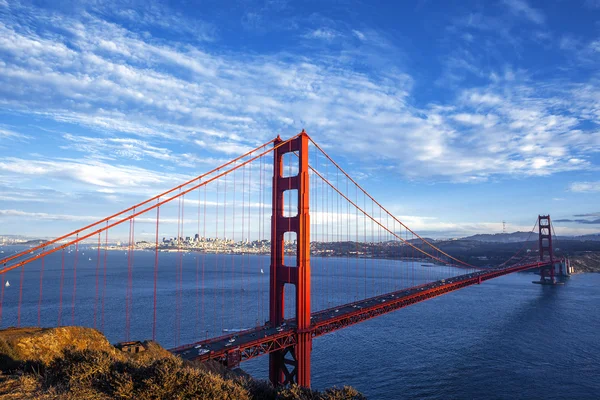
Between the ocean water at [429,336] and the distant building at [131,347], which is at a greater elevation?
the distant building at [131,347]

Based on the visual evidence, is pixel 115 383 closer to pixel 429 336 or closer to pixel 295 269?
pixel 295 269

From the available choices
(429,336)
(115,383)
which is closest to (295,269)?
(115,383)

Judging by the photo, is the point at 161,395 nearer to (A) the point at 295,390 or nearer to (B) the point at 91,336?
(A) the point at 295,390

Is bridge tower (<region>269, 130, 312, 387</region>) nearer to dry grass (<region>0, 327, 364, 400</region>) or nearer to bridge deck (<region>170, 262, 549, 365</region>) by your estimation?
bridge deck (<region>170, 262, 549, 365</region>)

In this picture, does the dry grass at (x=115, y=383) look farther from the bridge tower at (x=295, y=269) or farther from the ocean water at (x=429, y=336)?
the ocean water at (x=429, y=336)

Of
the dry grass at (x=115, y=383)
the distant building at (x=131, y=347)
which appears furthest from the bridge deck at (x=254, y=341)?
the dry grass at (x=115, y=383)

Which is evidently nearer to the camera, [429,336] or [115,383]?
[115,383]

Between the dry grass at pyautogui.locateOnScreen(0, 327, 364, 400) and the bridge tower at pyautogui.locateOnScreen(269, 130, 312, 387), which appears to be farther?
the bridge tower at pyautogui.locateOnScreen(269, 130, 312, 387)

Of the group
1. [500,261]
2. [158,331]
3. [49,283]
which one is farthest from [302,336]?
[500,261]

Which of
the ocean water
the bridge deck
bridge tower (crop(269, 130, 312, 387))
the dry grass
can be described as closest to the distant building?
the bridge deck
